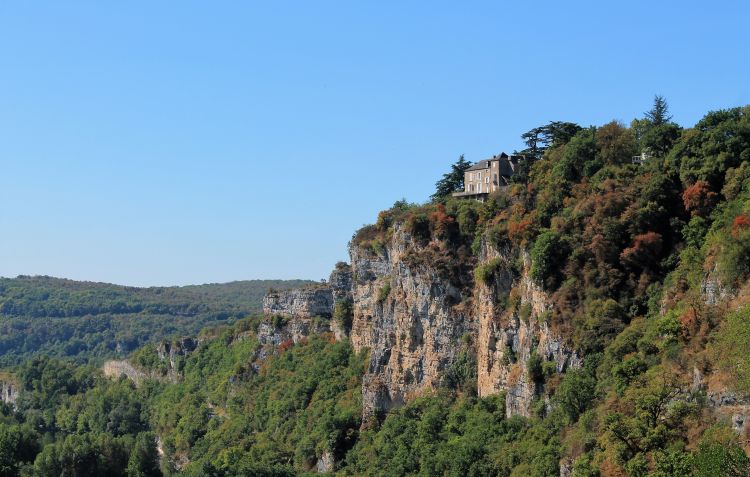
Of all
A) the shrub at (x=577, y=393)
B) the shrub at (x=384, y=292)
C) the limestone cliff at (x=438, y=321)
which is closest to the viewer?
Answer: the shrub at (x=577, y=393)

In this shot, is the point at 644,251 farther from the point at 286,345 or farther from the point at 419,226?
the point at 286,345

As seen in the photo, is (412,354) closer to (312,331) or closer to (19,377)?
(312,331)

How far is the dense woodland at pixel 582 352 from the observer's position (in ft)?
132

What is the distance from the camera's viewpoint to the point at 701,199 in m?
51.0

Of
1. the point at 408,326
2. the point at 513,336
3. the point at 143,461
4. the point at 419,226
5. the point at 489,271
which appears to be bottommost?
the point at 143,461

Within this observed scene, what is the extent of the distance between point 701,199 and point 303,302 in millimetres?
48490

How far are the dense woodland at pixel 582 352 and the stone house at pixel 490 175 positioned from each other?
176cm

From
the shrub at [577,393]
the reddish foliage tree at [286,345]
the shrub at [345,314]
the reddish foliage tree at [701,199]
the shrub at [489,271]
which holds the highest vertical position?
the reddish foliage tree at [701,199]

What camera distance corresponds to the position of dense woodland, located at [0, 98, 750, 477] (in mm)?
40375

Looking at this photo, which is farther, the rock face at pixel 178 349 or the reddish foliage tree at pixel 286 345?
the rock face at pixel 178 349

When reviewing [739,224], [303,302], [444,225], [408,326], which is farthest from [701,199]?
[303,302]

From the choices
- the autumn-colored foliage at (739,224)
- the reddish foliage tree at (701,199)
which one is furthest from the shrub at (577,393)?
the reddish foliage tree at (701,199)

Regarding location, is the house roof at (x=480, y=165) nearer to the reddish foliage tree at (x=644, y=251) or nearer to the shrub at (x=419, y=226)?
the shrub at (x=419, y=226)

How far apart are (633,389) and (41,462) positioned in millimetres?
48268
